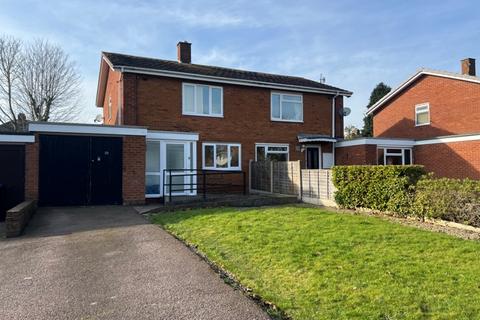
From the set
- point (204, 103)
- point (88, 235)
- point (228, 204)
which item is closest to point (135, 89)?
point (204, 103)

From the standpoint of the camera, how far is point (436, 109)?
912 inches

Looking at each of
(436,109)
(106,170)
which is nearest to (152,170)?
(106,170)

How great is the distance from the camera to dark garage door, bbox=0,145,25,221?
12.0 meters

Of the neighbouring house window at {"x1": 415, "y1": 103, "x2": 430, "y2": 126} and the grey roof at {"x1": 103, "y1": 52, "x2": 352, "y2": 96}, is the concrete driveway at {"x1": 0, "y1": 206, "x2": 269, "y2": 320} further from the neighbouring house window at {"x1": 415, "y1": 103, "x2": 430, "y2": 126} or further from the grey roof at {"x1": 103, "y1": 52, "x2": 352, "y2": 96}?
the neighbouring house window at {"x1": 415, "y1": 103, "x2": 430, "y2": 126}

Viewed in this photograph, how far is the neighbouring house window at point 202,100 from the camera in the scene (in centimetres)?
1734

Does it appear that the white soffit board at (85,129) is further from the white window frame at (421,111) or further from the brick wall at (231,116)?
the white window frame at (421,111)

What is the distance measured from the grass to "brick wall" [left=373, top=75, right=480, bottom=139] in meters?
14.9

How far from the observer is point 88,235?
8.54m

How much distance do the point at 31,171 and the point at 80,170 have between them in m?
1.34

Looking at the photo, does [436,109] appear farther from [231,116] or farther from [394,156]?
[231,116]

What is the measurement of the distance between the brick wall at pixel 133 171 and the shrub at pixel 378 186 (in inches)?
240

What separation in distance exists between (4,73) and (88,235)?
27326 millimetres

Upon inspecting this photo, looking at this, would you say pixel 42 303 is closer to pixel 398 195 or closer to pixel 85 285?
pixel 85 285

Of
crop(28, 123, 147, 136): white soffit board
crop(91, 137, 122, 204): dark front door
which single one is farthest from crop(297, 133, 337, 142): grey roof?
crop(91, 137, 122, 204): dark front door
